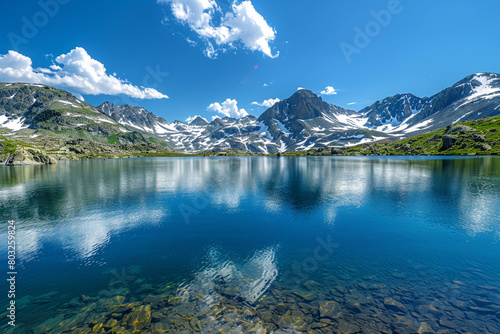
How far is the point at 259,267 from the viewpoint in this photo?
76.5 ft

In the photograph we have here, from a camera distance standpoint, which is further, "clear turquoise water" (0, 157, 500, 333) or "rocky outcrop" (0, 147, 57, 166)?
"rocky outcrop" (0, 147, 57, 166)

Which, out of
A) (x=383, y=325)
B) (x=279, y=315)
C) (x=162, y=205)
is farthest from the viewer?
(x=162, y=205)

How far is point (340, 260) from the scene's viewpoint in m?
24.7

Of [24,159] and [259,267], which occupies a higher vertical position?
[24,159]

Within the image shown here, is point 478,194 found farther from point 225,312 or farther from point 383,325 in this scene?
point 225,312

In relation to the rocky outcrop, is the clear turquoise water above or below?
below

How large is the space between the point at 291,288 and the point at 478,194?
62.0 metres

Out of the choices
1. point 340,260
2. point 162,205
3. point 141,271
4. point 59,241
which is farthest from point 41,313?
point 162,205

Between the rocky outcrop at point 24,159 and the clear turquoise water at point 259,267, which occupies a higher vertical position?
the rocky outcrop at point 24,159

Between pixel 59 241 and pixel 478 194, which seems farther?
pixel 478 194

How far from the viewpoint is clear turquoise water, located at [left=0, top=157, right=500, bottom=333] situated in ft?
52.5

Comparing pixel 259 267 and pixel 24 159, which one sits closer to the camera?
pixel 259 267

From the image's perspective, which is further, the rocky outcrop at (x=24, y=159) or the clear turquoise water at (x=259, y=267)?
the rocky outcrop at (x=24, y=159)

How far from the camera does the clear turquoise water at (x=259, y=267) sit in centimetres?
1602
